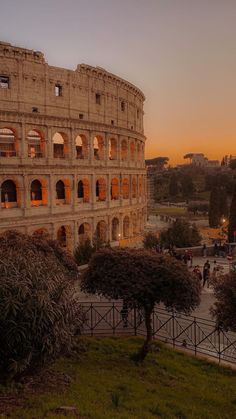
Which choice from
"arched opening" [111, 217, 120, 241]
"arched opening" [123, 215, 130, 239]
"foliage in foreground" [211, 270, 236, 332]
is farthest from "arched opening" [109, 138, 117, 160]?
"foliage in foreground" [211, 270, 236, 332]

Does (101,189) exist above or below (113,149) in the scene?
below

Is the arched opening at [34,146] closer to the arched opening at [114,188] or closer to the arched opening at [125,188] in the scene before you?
the arched opening at [114,188]

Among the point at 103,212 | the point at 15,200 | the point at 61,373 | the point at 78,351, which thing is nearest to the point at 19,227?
the point at 15,200

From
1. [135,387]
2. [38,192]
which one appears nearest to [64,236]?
[38,192]

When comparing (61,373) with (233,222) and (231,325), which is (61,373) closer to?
(231,325)

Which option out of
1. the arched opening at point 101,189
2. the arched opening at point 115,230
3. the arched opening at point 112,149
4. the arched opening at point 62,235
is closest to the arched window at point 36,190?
the arched opening at point 62,235

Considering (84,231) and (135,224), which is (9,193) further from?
(135,224)
